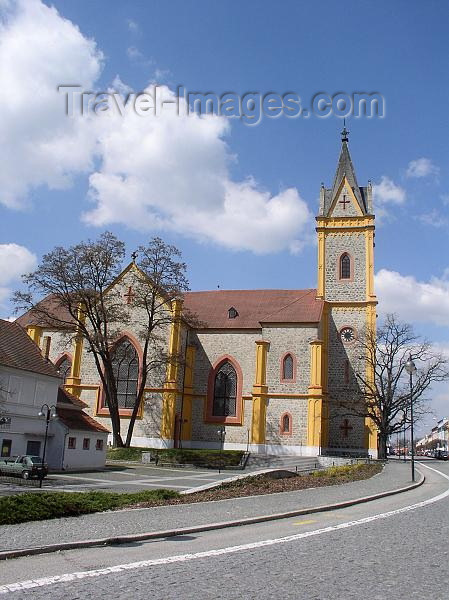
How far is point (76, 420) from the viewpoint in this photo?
35250 mm

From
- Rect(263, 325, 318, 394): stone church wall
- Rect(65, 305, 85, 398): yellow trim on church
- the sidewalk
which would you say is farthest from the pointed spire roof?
the sidewalk

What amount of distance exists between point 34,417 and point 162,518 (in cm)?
2249

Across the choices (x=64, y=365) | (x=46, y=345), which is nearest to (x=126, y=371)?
(x=64, y=365)

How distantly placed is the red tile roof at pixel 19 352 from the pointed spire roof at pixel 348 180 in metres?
27.6

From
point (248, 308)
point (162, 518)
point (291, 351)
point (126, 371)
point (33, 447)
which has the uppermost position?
point (248, 308)

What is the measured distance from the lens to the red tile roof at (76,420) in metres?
33.8

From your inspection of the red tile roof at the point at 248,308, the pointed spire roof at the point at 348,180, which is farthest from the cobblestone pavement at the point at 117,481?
the pointed spire roof at the point at 348,180

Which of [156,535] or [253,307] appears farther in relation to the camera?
[253,307]

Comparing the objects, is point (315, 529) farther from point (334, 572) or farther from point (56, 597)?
point (56, 597)

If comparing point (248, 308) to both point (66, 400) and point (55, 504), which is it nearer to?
point (66, 400)

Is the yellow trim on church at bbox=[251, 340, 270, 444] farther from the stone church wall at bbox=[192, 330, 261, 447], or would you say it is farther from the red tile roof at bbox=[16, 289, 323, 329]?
the red tile roof at bbox=[16, 289, 323, 329]

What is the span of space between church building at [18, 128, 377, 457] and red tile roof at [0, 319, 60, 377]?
914 centimetres

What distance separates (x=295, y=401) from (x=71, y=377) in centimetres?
1792

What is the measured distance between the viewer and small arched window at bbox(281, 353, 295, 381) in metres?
43.5
